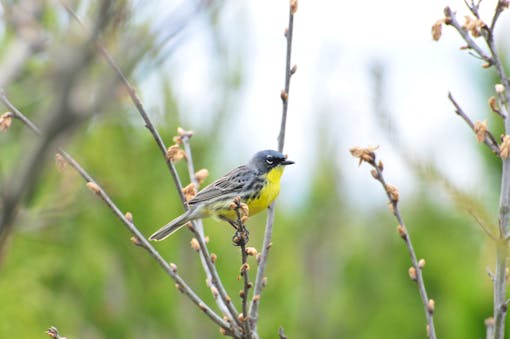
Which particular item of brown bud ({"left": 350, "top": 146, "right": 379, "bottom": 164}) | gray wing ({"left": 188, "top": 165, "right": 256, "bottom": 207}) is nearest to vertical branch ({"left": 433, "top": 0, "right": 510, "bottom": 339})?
brown bud ({"left": 350, "top": 146, "right": 379, "bottom": 164})

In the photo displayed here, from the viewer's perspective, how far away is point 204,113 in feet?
23.5

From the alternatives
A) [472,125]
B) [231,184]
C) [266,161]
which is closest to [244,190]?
[231,184]

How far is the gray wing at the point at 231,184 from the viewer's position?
518cm

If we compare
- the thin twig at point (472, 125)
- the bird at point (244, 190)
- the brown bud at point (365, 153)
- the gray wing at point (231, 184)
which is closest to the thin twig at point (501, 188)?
the thin twig at point (472, 125)

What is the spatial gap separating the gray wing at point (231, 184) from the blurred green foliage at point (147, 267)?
A: 43.0 inches

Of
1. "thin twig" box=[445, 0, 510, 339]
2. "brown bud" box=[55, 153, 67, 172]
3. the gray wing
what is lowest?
"thin twig" box=[445, 0, 510, 339]

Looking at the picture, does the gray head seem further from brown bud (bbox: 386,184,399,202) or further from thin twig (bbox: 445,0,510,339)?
thin twig (bbox: 445,0,510,339)

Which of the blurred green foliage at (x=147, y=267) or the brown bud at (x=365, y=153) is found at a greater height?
the blurred green foliage at (x=147, y=267)

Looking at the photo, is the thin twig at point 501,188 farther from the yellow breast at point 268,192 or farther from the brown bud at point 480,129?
the yellow breast at point 268,192

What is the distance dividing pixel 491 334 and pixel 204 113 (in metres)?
4.82

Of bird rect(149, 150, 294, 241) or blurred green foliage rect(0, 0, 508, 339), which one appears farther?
blurred green foliage rect(0, 0, 508, 339)

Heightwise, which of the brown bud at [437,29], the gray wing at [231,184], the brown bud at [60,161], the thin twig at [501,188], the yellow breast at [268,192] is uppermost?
the gray wing at [231,184]

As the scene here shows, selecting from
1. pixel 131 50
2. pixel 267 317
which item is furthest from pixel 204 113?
pixel 131 50

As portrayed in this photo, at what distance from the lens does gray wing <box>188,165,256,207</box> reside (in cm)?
518
